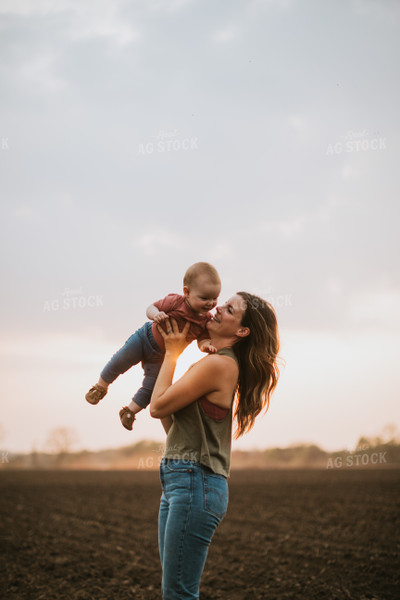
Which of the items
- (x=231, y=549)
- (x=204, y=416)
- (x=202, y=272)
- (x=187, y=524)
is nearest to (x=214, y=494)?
(x=187, y=524)

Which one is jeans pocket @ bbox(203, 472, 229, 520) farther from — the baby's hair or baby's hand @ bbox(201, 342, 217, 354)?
the baby's hair

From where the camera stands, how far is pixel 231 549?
1100cm

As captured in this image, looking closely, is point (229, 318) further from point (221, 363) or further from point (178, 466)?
point (178, 466)

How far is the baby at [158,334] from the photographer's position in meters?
3.53

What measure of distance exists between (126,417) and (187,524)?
1.08 m

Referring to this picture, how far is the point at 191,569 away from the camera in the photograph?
9.37 feet

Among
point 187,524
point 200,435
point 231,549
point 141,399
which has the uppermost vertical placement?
point 141,399

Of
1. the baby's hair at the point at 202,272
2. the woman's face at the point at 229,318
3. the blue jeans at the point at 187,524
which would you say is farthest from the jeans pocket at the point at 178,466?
the baby's hair at the point at 202,272

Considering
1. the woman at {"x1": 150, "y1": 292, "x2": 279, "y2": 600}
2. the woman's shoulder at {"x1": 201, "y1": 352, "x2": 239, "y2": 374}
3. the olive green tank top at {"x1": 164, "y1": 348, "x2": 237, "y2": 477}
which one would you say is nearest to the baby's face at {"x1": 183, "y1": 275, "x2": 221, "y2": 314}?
the woman at {"x1": 150, "y1": 292, "x2": 279, "y2": 600}

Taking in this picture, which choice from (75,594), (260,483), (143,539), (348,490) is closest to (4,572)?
(75,594)

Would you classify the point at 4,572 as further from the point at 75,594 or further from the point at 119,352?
the point at 119,352

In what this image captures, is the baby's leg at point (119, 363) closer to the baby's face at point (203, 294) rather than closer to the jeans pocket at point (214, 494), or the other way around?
the baby's face at point (203, 294)

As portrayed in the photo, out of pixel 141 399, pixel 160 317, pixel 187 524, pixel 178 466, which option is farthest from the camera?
pixel 141 399

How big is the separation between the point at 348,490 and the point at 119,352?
17622mm
